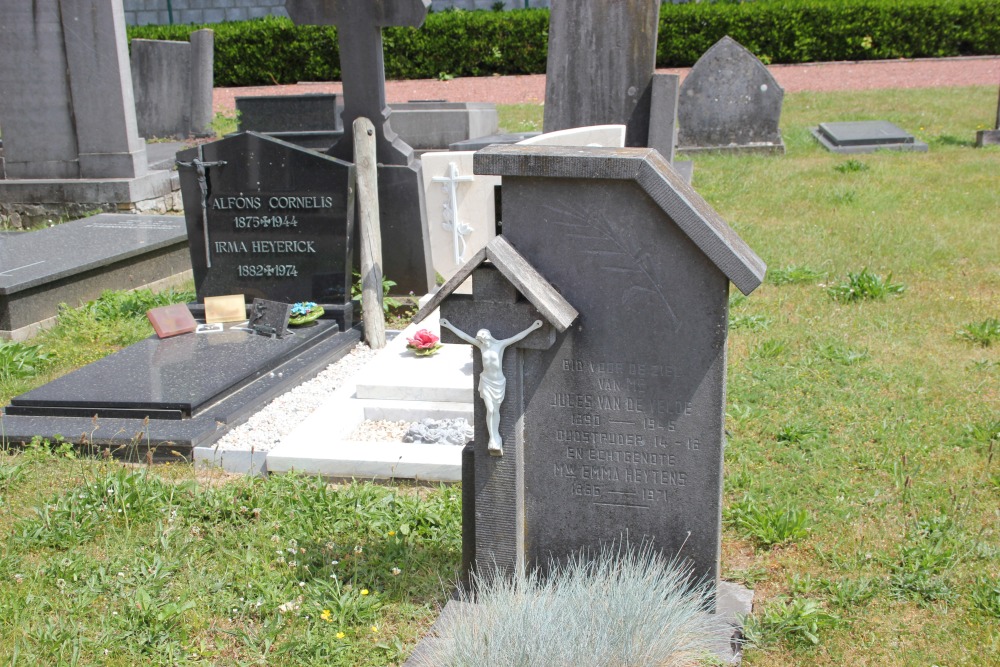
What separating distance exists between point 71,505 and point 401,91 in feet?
57.4

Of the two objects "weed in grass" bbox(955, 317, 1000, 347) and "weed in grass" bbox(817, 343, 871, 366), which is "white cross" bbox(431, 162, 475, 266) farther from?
"weed in grass" bbox(955, 317, 1000, 347)

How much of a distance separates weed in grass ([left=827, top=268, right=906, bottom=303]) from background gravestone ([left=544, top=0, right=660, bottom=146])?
2194 millimetres

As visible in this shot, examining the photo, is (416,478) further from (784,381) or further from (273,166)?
(273,166)

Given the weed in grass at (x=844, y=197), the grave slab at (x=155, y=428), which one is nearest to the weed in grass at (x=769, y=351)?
the grave slab at (x=155, y=428)

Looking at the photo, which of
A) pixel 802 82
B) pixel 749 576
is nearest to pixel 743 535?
pixel 749 576

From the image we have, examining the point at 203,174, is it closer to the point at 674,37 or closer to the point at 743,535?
the point at 743,535

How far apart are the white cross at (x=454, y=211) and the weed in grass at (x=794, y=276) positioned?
7.46 ft

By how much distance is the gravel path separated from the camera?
18438mm

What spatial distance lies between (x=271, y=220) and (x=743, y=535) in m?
4.03

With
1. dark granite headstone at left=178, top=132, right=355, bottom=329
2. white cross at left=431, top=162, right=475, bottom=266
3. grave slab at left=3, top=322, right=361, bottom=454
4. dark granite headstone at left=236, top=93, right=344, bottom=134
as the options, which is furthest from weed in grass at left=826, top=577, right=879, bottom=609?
dark granite headstone at left=236, top=93, right=344, bottom=134

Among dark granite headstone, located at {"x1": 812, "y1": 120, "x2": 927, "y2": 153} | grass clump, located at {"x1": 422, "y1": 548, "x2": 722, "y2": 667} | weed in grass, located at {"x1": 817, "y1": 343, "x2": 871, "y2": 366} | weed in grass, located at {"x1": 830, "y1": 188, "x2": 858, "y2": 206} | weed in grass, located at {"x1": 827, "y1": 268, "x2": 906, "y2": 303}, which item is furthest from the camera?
dark granite headstone, located at {"x1": 812, "y1": 120, "x2": 927, "y2": 153}

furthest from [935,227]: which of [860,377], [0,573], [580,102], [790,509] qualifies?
[0,573]

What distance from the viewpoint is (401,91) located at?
20.6 metres

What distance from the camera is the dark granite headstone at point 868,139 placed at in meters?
12.1
